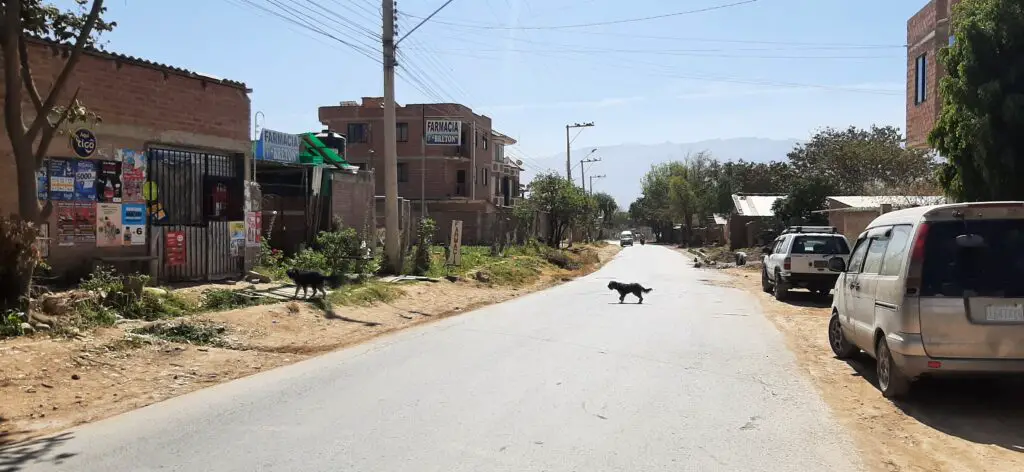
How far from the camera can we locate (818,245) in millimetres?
19406

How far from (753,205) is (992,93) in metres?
44.7

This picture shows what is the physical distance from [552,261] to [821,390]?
29.9 m

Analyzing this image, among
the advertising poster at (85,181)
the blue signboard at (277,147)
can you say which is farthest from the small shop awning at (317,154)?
the advertising poster at (85,181)

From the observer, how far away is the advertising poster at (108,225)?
44.3 ft

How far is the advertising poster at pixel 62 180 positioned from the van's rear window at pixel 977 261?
12783 mm

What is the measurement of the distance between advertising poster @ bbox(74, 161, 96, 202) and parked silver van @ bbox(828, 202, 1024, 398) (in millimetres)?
12509

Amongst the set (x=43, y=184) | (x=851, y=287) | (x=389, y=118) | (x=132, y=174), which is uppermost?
(x=389, y=118)

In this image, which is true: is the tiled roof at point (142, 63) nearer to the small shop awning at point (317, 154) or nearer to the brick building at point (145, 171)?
the brick building at point (145, 171)

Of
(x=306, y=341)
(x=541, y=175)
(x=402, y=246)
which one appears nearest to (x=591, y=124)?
(x=541, y=175)

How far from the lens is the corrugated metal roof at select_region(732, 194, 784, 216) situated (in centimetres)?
5341

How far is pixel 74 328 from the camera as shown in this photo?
32.2 feet

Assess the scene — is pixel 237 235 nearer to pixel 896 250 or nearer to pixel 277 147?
pixel 277 147

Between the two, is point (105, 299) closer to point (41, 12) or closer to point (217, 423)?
point (41, 12)

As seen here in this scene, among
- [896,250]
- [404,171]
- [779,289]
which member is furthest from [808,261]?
[404,171]
